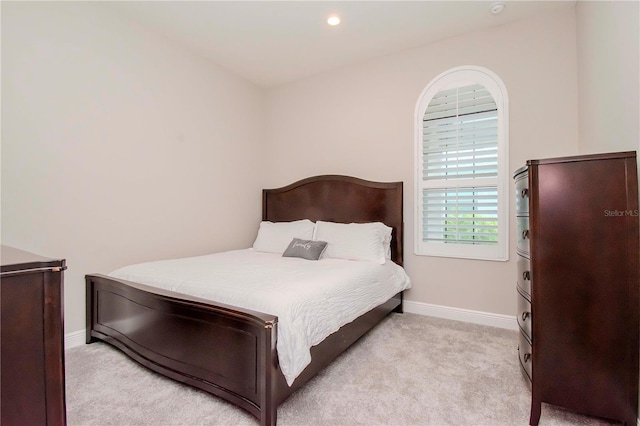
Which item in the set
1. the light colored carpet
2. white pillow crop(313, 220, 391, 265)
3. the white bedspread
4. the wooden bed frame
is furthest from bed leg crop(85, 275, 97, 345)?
white pillow crop(313, 220, 391, 265)

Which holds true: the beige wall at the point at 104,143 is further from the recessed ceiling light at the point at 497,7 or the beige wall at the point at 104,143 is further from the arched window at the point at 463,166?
the recessed ceiling light at the point at 497,7

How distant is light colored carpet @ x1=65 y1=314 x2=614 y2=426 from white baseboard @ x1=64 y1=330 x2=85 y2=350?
10cm

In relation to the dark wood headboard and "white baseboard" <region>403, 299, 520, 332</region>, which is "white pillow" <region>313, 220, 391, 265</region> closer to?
the dark wood headboard

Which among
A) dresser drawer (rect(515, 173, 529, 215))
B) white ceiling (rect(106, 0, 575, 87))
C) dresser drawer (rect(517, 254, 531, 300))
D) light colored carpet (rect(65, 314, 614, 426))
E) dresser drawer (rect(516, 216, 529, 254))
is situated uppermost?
white ceiling (rect(106, 0, 575, 87))

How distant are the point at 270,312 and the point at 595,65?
271 cm

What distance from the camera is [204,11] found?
2.70 meters

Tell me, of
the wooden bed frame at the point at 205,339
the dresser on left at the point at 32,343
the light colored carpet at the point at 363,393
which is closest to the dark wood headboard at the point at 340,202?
the wooden bed frame at the point at 205,339

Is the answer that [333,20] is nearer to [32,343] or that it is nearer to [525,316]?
[525,316]

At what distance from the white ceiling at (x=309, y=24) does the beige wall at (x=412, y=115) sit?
18 centimetres

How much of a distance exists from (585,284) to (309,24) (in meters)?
2.87

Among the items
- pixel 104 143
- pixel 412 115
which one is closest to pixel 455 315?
pixel 412 115

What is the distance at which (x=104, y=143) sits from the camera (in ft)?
8.59

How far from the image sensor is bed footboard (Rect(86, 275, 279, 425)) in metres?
1.49

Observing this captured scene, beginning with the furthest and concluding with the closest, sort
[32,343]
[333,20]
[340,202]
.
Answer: [340,202], [333,20], [32,343]
